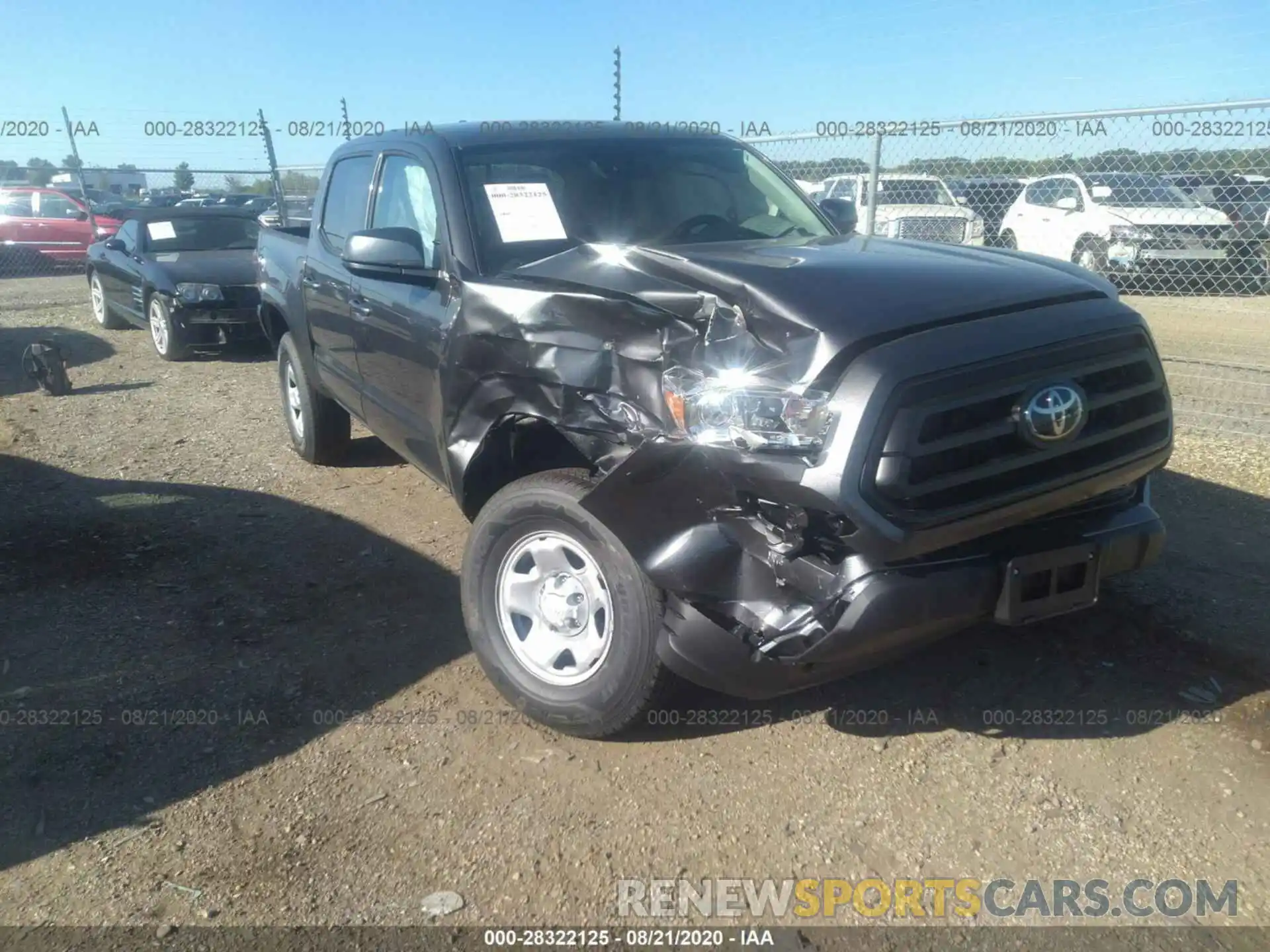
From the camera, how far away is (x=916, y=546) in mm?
2443

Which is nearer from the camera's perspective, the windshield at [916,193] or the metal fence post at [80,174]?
the windshield at [916,193]

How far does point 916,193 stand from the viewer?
894cm

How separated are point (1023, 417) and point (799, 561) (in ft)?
2.42

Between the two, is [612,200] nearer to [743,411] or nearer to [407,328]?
[407,328]

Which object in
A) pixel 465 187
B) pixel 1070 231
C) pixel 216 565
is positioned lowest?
pixel 216 565

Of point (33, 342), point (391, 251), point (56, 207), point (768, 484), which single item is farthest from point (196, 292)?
point (56, 207)

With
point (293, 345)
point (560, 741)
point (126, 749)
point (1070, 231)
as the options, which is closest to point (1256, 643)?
point (560, 741)

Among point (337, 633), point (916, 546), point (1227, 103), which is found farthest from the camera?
point (1227, 103)

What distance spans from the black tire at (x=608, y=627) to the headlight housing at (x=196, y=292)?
752 centimetres

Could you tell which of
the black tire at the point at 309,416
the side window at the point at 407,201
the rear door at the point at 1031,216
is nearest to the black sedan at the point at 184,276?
the black tire at the point at 309,416

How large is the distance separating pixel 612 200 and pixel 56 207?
20125 mm

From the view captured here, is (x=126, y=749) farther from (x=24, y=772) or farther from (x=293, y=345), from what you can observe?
(x=293, y=345)

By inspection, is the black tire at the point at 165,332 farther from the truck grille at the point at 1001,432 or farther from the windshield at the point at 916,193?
the truck grille at the point at 1001,432

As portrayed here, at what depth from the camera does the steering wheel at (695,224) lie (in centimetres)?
381
